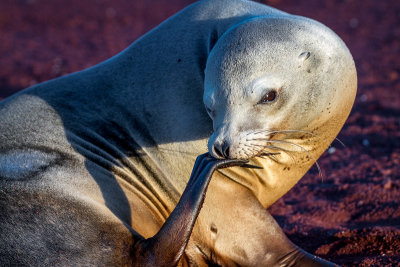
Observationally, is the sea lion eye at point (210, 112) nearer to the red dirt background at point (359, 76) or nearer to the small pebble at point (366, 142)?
the red dirt background at point (359, 76)

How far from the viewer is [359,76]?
25.1ft

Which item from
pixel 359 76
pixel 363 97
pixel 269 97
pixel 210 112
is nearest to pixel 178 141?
pixel 210 112

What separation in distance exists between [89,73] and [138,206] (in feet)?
3.30

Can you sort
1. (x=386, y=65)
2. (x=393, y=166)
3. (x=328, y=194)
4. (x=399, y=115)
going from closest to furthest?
1. (x=328, y=194)
2. (x=393, y=166)
3. (x=399, y=115)
4. (x=386, y=65)

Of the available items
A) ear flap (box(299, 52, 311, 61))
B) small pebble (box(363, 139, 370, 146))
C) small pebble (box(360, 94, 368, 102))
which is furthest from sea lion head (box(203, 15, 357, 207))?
small pebble (box(360, 94, 368, 102))

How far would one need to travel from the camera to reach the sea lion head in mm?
3100

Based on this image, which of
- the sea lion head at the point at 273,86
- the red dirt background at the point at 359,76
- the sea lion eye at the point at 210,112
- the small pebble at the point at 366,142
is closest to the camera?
the sea lion head at the point at 273,86

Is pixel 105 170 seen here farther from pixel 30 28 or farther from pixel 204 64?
pixel 30 28

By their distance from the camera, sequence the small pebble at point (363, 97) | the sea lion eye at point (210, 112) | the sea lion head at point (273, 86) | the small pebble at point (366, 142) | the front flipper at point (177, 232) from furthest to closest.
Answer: the small pebble at point (363, 97), the small pebble at point (366, 142), the sea lion eye at point (210, 112), the sea lion head at point (273, 86), the front flipper at point (177, 232)

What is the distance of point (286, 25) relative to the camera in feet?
10.8

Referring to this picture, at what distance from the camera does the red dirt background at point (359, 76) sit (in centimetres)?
395

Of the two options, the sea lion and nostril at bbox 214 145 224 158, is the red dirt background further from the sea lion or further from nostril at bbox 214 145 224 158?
nostril at bbox 214 145 224 158

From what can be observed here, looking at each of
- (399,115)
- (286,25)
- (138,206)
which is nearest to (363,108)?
(399,115)

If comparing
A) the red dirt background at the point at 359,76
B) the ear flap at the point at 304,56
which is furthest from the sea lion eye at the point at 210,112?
the red dirt background at the point at 359,76
